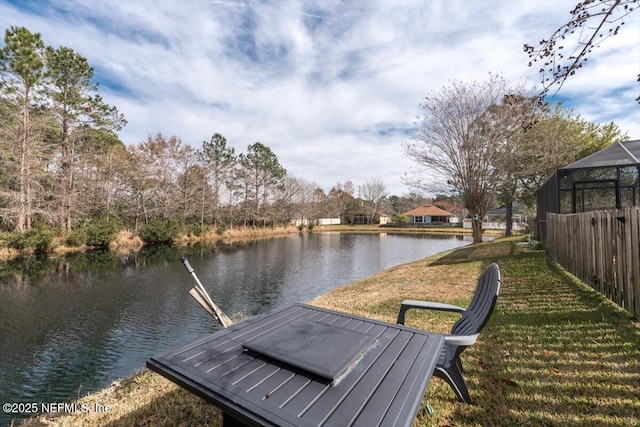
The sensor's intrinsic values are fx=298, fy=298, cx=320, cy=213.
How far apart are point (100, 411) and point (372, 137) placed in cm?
1934

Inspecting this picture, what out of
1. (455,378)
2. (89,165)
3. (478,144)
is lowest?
(455,378)

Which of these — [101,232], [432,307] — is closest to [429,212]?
[101,232]

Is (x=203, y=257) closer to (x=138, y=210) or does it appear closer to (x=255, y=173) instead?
(x=138, y=210)

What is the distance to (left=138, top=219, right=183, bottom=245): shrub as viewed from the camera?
20.0 meters

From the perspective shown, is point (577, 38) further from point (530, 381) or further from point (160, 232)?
point (160, 232)

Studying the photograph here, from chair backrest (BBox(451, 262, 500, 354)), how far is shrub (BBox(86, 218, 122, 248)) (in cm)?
2013

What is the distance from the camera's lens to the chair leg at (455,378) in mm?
1934

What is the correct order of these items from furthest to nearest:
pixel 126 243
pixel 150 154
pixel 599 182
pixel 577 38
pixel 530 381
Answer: pixel 150 154, pixel 126 243, pixel 599 182, pixel 577 38, pixel 530 381

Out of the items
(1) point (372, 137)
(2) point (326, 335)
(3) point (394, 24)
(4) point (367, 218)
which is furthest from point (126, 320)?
(4) point (367, 218)

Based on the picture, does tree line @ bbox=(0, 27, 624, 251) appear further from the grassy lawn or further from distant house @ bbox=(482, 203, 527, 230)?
distant house @ bbox=(482, 203, 527, 230)

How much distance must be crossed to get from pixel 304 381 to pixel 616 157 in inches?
408

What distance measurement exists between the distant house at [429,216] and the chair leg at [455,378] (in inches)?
1762

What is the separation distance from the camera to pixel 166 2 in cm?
643

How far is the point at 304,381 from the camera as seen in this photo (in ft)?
3.84
